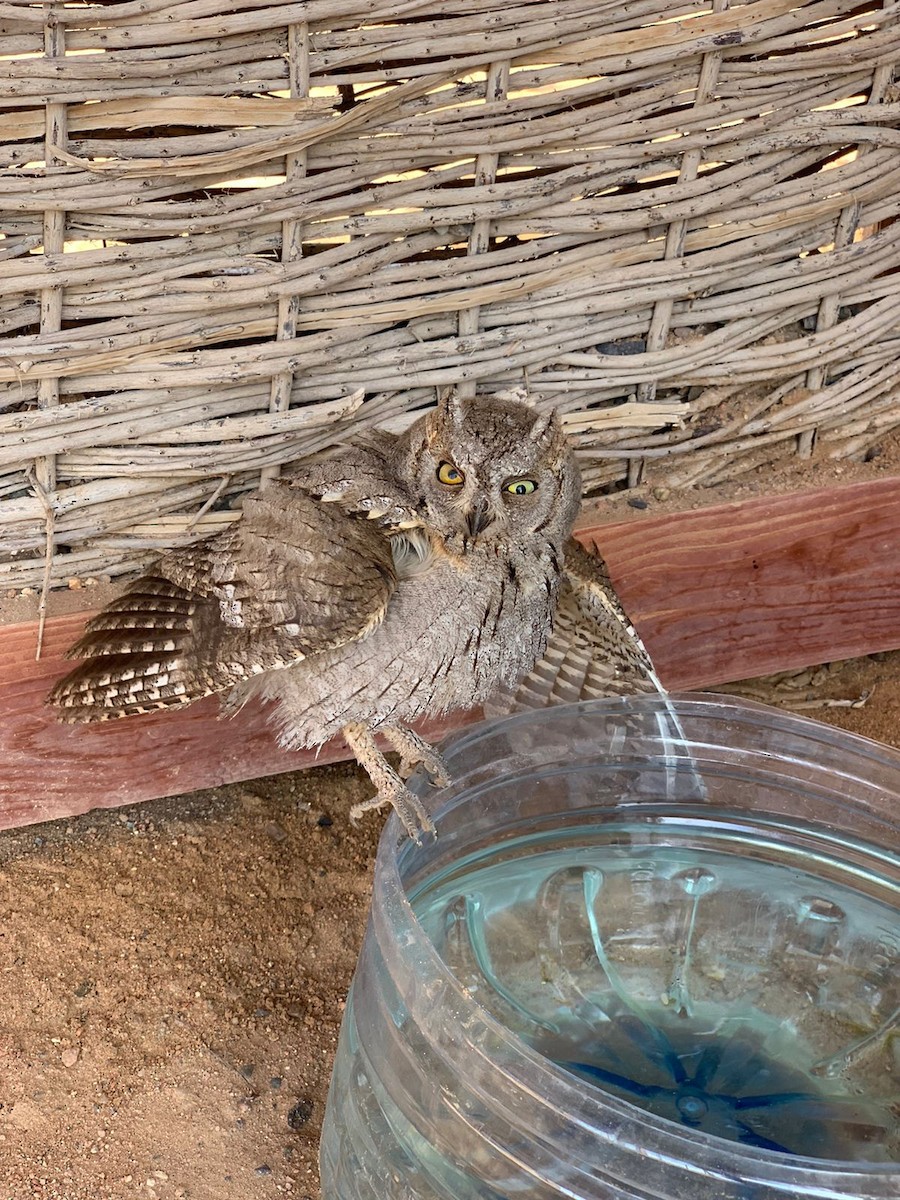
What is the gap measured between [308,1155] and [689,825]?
0.80 metres

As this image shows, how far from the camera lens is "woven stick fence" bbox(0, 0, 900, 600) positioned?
6.14ft

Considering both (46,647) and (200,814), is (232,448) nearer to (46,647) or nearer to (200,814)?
(46,647)

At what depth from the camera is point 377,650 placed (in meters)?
1.80

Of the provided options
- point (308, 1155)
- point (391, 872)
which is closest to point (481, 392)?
point (391, 872)

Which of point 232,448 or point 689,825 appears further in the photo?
point 232,448

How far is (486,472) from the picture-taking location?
1.67 m

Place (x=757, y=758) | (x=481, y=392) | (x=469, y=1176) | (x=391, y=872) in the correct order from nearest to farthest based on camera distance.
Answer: (x=469, y=1176), (x=391, y=872), (x=757, y=758), (x=481, y=392)

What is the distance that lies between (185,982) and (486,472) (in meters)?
1.10

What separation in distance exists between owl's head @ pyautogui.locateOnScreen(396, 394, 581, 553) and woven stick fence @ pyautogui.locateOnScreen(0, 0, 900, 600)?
0.46 meters

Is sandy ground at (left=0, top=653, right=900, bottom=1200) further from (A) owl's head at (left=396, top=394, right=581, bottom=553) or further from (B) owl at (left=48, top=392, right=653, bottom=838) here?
(A) owl's head at (left=396, top=394, right=581, bottom=553)

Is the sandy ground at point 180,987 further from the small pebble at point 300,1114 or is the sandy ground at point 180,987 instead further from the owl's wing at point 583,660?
the owl's wing at point 583,660

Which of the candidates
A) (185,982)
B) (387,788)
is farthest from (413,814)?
(185,982)

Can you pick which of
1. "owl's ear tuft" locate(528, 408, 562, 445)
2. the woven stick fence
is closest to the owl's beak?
"owl's ear tuft" locate(528, 408, 562, 445)

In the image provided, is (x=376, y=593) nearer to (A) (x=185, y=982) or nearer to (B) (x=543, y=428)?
(B) (x=543, y=428)
